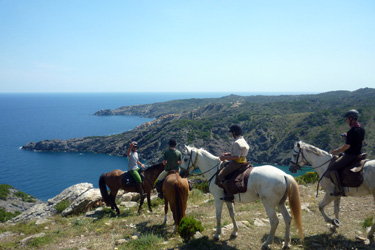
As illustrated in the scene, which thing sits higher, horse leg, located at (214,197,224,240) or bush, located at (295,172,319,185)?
horse leg, located at (214,197,224,240)

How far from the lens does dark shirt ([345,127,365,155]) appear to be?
656 cm

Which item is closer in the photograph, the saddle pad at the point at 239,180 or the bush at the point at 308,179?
the saddle pad at the point at 239,180

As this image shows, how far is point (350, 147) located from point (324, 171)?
3.59ft

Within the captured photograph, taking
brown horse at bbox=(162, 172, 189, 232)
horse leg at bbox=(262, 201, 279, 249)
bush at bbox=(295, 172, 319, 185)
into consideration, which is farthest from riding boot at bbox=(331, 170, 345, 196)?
bush at bbox=(295, 172, 319, 185)

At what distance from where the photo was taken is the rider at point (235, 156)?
6.49 m

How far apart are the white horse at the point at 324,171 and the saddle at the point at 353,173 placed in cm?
11

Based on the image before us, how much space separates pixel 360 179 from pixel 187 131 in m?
75.9

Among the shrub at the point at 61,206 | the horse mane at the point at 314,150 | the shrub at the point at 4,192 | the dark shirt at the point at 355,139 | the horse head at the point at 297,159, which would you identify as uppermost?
the dark shirt at the point at 355,139

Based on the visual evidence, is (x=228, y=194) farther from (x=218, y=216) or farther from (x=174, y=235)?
(x=174, y=235)

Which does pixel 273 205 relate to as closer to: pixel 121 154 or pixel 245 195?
pixel 245 195

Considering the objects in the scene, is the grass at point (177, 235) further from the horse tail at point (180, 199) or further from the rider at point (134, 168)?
the rider at point (134, 168)

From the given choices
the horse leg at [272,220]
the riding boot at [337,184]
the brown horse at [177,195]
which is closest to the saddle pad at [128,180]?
the brown horse at [177,195]

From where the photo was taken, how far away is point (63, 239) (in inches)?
327

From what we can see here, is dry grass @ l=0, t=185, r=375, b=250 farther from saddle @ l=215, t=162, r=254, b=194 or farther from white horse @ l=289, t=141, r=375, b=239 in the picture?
saddle @ l=215, t=162, r=254, b=194
